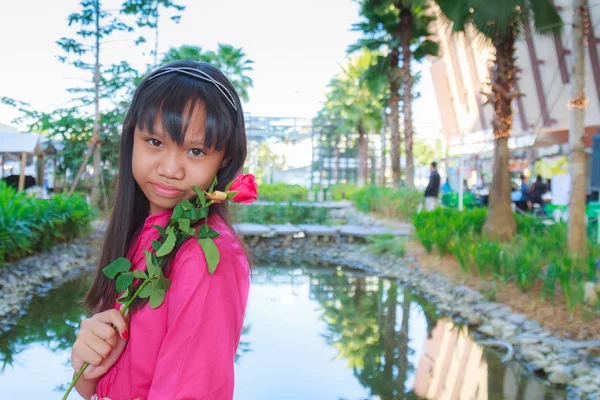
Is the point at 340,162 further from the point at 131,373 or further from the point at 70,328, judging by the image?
→ the point at 131,373

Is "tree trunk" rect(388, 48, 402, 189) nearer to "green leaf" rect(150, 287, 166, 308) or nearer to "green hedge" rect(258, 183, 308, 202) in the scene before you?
"green hedge" rect(258, 183, 308, 202)

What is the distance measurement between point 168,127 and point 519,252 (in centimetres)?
552

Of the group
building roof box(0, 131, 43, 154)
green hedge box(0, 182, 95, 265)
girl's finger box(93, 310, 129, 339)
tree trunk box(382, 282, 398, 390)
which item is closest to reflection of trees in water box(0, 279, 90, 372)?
green hedge box(0, 182, 95, 265)

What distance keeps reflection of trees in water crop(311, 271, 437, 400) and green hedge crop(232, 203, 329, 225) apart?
185 inches

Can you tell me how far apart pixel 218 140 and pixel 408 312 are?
211 inches

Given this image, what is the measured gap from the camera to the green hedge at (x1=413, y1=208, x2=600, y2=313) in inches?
190

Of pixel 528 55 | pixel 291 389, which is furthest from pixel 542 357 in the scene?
pixel 528 55

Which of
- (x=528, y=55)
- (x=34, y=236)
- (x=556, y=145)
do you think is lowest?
(x=34, y=236)

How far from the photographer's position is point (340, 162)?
87.0 ft

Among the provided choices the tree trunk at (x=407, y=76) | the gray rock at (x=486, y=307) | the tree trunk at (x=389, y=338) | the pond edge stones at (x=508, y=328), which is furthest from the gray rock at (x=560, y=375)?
the tree trunk at (x=407, y=76)

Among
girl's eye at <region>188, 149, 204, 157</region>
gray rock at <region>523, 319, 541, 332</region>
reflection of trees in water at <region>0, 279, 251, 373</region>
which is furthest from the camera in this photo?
gray rock at <region>523, 319, 541, 332</region>

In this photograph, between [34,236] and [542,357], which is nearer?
[542,357]

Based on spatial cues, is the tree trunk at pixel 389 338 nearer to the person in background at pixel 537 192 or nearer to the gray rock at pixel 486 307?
the gray rock at pixel 486 307

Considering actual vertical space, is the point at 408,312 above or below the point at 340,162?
below
